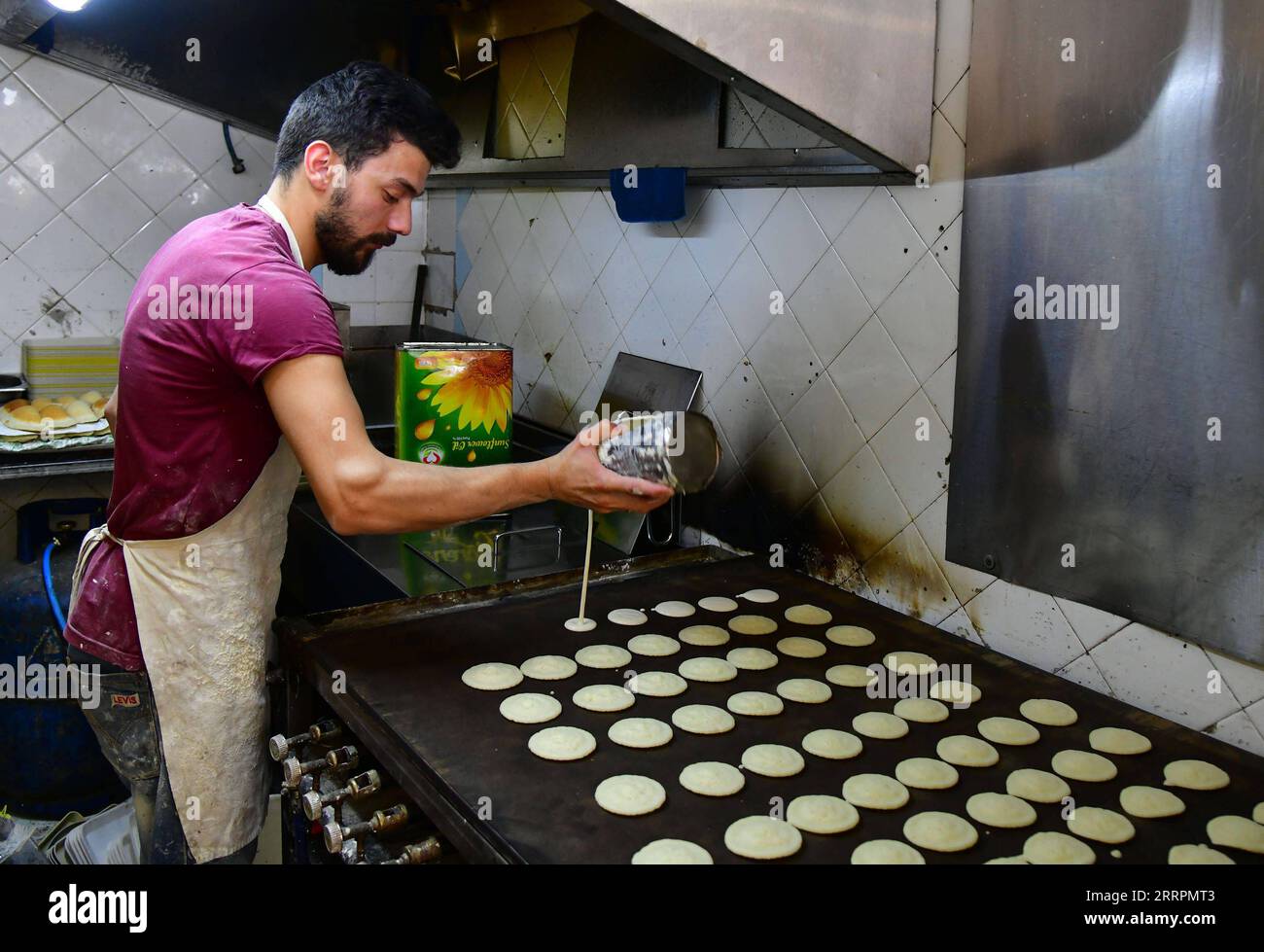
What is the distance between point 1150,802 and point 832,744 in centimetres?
42

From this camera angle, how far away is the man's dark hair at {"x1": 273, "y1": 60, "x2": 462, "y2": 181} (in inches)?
65.7

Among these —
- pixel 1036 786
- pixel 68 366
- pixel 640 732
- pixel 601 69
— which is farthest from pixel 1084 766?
pixel 68 366

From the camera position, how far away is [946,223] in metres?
1.76

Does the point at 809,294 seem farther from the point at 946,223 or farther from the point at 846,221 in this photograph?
the point at 946,223

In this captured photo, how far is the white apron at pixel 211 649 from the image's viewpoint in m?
1.70

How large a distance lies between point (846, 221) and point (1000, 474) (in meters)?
0.61

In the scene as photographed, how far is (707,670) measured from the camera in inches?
64.9

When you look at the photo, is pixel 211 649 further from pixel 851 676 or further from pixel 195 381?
pixel 851 676

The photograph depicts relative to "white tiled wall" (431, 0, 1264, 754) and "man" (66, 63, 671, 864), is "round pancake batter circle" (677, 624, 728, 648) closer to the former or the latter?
"man" (66, 63, 671, 864)

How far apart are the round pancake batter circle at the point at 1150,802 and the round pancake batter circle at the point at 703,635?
699 mm

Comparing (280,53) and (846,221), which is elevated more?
(280,53)

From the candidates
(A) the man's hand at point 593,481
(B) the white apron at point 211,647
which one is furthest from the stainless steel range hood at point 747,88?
(B) the white apron at point 211,647
